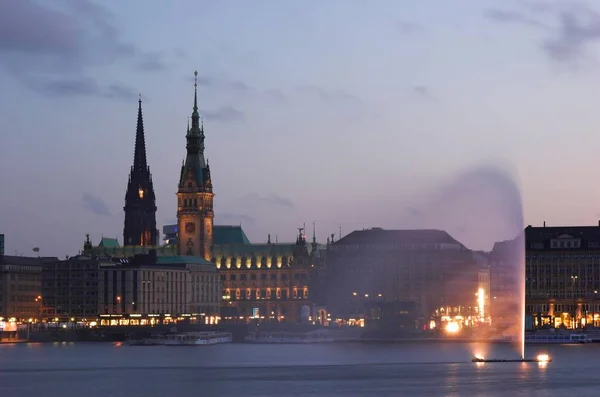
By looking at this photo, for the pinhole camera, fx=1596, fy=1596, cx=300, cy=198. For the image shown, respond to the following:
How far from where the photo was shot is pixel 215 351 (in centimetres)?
18000

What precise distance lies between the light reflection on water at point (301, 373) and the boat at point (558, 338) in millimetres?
9212

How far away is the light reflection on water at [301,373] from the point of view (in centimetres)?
10875

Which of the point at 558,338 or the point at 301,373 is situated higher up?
the point at 558,338

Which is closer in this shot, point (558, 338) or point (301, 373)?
point (301, 373)

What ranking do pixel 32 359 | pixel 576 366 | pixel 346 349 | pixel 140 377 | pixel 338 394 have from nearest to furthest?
pixel 338 394 → pixel 140 377 → pixel 576 366 → pixel 32 359 → pixel 346 349

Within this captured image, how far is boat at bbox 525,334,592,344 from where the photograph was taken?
18400 centimetres

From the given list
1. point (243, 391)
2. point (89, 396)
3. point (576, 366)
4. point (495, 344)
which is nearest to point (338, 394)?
point (243, 391)

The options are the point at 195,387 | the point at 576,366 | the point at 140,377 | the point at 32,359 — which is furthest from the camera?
the point at 32,359

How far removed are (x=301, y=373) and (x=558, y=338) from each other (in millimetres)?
65531

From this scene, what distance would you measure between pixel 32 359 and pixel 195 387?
163 ft

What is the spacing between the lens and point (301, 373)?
126 m

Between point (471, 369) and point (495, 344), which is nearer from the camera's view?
point (471, 369)

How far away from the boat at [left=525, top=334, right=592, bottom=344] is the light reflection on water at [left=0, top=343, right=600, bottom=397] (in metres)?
9.21

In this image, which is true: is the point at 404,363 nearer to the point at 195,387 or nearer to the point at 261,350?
the point at 195,387
